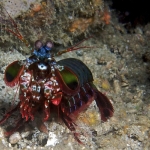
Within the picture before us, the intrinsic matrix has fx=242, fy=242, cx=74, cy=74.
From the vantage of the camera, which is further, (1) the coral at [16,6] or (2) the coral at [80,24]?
(2) the coral at [80,24]

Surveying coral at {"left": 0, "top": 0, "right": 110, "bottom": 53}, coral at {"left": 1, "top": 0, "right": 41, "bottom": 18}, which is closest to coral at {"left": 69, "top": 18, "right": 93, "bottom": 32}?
coral at {"left": 0, "top": 0, "right": 110, "bottom": 53}

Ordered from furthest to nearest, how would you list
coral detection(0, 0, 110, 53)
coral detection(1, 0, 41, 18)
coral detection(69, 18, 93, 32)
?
1. coral detection(69, 18, 93, 32)
2. coral detection(0, 0, 110, 53)
3. coral detection(1, 0, 41, 18)

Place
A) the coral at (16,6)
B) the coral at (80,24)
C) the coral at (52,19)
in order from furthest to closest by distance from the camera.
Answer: the coral at (80,24)
the coral at (52,19)
the coral at (16,6)

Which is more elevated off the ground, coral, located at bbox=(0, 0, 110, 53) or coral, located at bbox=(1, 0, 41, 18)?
coral, located at bbox=(1, 0, 41, 18)

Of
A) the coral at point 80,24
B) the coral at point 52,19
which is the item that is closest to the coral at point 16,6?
the coral at point 52,19

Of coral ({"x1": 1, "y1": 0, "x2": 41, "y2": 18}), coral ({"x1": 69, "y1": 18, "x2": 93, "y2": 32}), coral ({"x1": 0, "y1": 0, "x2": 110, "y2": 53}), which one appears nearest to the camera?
coral ({"x1": 1, "y1": 0, "x2": 41, "y2": 18})

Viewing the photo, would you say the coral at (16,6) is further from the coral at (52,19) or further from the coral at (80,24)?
the coral at (80,24)

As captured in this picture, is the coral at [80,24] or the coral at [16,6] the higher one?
the coral at [16,6]

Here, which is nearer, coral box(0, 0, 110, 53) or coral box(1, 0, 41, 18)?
coral box(1, 0, 41, 18)

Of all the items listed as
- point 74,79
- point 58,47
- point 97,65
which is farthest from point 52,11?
point 74,79

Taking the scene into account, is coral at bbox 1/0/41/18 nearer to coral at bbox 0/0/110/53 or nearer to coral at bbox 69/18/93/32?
coral at bbox 0/0/110/53

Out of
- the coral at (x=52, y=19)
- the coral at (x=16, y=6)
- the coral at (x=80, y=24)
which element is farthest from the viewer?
the coral at (x=80, y=24)
